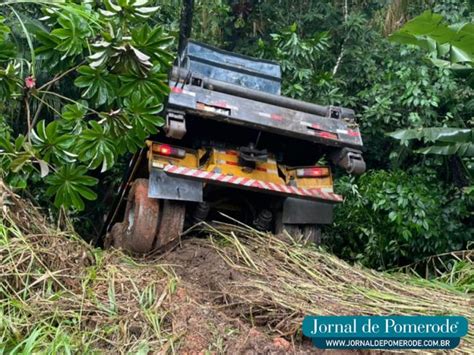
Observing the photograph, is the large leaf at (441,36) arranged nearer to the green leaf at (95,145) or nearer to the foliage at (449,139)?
the foliage at (449,139)

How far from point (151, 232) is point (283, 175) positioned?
1.41 metres

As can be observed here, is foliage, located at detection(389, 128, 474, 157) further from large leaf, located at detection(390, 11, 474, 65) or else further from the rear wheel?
the rear wheel

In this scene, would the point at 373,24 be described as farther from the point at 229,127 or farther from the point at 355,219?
the point at 229,127

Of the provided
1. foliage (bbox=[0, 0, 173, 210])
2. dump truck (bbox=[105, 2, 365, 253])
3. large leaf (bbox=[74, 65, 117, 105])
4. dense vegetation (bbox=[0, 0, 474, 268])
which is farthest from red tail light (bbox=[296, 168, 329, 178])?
large leaf (bbox=[74, 65, 117, 105])

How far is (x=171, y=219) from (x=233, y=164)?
751mm

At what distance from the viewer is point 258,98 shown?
5070 millimetres

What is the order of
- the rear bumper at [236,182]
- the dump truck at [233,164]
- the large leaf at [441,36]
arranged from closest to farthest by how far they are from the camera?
the large leaf at [441,36] → the rear bumper at [236,182] → the dump truck at [233,164]

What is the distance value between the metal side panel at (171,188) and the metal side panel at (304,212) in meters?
0.82

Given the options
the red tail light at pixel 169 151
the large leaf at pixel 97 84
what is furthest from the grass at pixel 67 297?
the red tail light at pixel 169 151

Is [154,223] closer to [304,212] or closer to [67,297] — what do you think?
[304,212]

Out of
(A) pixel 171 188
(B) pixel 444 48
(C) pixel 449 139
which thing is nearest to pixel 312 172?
(C) pixel 449 139

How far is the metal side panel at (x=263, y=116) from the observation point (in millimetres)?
4668

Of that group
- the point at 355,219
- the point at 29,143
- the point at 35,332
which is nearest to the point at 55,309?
the point at 35,332

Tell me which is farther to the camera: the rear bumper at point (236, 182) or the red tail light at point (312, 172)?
the red tail light at point (312, 172)
